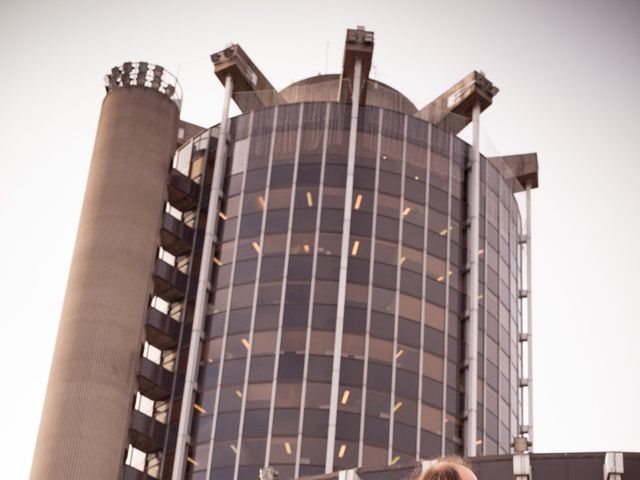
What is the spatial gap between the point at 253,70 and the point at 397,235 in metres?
19.7

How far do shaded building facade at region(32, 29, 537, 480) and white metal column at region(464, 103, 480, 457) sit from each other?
5.6 inches

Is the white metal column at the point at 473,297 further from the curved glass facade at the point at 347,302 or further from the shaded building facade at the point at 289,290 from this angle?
the curved glass facade at the point at 347,302

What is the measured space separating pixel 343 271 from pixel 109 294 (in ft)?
49.5

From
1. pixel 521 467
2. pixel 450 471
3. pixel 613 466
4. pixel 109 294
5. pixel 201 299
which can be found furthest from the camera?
pixel 201 299

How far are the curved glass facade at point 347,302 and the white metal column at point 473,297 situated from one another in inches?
23.2

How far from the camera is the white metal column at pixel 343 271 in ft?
240

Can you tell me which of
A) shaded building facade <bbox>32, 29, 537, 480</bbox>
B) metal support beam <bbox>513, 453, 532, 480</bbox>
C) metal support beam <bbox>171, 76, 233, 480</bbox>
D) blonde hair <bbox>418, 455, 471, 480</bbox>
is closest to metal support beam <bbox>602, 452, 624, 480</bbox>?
metal support beam <bbox>513, 453, 532, 480</bbox>

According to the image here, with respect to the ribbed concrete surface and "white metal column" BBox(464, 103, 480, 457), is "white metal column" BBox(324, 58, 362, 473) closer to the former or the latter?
"white metal column" BBox(464, 103, 480, 457)

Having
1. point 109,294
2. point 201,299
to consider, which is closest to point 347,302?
point 201,299

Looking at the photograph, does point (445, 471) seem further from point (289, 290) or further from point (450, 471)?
point (289, 290)

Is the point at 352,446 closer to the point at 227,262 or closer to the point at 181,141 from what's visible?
the point at 227,262

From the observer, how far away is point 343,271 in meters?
78.5

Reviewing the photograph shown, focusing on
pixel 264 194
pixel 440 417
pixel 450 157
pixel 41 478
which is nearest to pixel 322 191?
pixel 264 194

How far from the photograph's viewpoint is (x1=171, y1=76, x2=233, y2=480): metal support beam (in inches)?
2955
